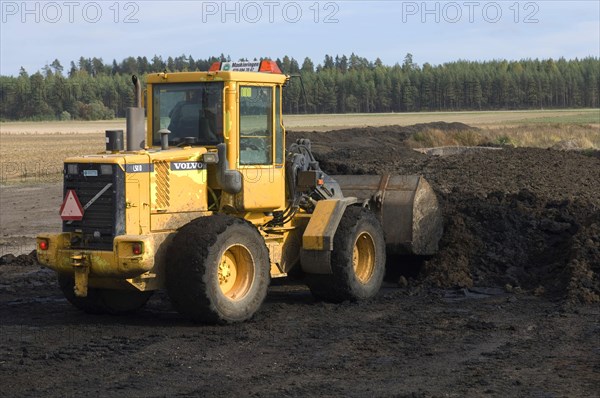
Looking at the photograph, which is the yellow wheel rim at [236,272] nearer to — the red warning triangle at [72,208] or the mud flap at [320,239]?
the mud flap at [320,239]

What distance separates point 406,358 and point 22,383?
344 centimetres

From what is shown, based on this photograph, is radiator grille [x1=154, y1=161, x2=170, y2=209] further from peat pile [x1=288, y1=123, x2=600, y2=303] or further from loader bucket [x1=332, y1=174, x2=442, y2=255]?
peat pile [x1=288, y1=123, x2=600, y2=303]

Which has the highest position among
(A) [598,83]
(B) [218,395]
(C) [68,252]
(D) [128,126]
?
(A) [598,83]

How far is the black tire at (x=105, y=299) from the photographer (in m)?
11.4

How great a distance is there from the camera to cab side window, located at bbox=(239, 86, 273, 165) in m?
11.5

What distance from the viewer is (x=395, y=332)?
34.9 feet

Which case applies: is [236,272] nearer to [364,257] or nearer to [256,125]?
[256,125]

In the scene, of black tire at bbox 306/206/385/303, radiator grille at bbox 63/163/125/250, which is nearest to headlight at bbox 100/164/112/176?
radiator grille at bbox 63/163/125/250

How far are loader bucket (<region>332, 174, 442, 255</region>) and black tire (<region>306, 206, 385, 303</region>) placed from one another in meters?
0.79

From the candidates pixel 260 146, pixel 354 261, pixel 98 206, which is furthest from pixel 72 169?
pixel 354 261

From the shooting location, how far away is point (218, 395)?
8117 millimetres

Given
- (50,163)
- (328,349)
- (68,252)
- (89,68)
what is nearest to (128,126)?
(68,252)

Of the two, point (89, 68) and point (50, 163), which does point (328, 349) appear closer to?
point (50, 163)

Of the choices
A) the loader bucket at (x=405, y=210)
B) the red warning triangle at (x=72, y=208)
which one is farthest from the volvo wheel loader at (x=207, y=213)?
the loader bucket at (x=405, y=210)
